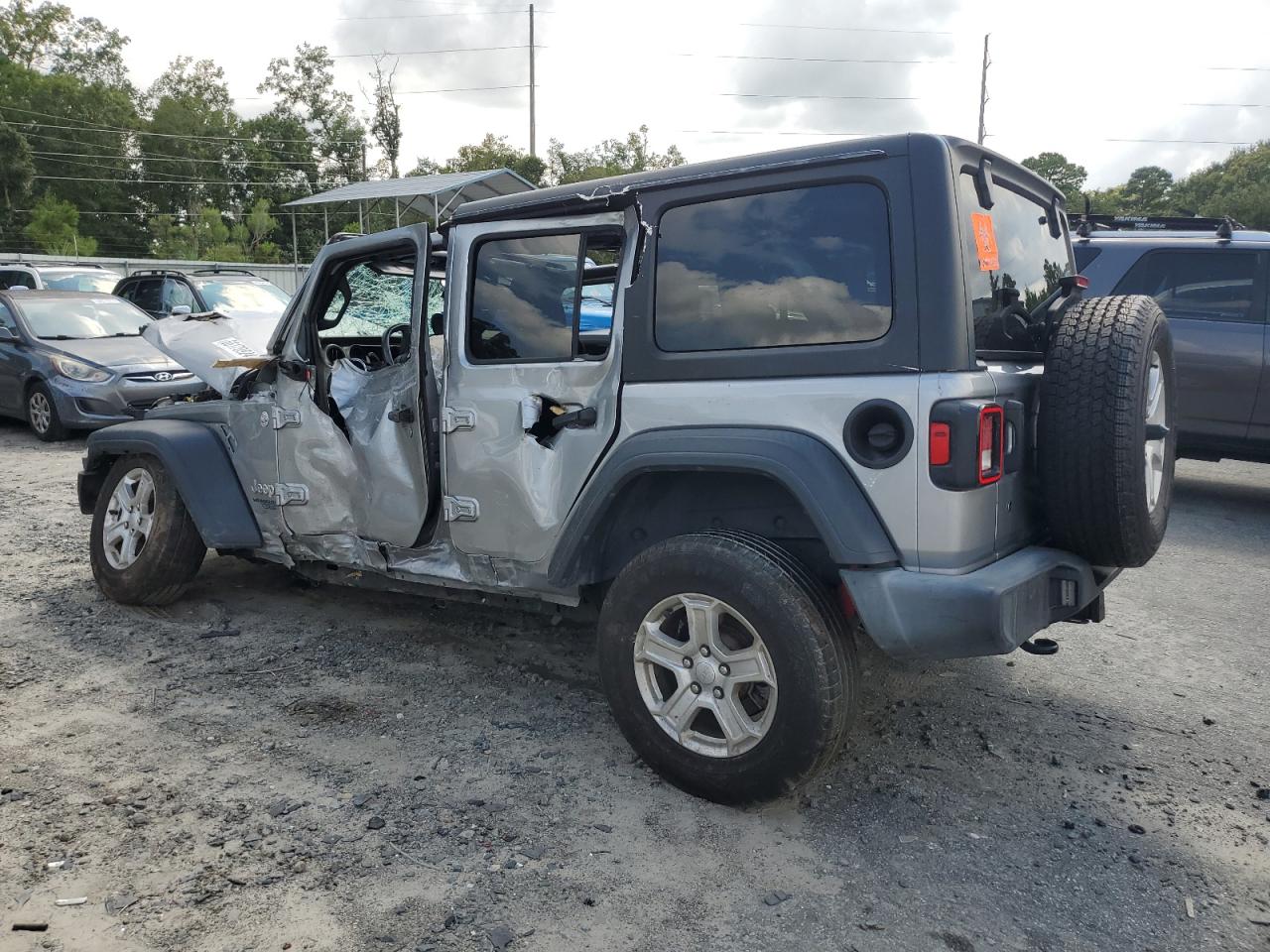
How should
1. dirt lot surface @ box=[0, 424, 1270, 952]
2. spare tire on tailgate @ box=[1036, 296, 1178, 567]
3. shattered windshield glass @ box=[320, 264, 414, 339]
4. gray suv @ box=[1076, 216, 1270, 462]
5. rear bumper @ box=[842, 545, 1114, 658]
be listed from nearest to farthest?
dirt lot surface @ box=[0, 424, 1270, 952] < rear bumper @ box=[842, 545, 1114, 658] < spare tire on tailgate @ box=[1036, 296, 1178, 567] < shattered windshield glass @ box=[320, 264, 414, 339] < gray suv @ box=[1076, 216, 1270, 462]

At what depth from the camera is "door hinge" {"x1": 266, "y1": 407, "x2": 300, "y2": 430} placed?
14.2 feet

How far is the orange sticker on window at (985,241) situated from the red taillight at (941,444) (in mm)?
591

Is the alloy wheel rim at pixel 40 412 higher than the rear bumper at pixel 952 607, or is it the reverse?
the alloy wheel rim at pixel 40 412

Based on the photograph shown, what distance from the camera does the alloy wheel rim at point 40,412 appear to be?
33.0 ft

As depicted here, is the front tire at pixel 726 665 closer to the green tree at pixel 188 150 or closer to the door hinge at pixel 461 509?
the door hinge at pixel 461 509

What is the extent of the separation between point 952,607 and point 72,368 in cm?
1020

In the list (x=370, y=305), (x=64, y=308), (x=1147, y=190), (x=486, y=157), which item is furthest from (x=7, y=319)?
(x=1147, y=190)

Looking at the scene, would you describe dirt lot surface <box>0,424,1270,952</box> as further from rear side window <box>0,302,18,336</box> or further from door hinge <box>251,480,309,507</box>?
rear side window <box>0,302,18,336</box>

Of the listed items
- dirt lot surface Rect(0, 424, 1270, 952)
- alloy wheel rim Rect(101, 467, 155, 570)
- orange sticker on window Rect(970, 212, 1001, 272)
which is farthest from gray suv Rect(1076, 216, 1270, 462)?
alloy wheel rim Rect(101, 467, 155, 570)

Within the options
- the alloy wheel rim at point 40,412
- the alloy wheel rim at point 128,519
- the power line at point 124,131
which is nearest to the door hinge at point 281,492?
the alloy wheel rim at point 128,519

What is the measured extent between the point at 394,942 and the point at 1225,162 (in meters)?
70.3

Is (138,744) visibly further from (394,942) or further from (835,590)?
(835,590)

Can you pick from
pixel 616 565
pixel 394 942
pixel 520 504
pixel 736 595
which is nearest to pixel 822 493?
pixel 736 595

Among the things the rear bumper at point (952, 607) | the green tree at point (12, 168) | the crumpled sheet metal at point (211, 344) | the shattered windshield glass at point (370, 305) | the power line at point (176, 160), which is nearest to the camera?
the rear bumper at point (952, 607)
